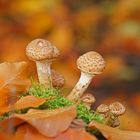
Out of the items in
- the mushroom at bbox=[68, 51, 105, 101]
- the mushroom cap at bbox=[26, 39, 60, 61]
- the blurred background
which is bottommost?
the blurred background

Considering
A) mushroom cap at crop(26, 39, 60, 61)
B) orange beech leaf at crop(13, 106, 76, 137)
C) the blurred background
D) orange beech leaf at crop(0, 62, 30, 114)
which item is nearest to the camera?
orange beech leaf at crop(13, 106, 76, 137)

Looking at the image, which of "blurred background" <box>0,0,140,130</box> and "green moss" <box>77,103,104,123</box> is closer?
"green moss" <box>77,103,104,123</box>

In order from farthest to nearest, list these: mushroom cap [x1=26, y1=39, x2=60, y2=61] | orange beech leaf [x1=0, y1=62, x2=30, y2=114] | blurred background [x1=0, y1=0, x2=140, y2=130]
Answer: blurred background [x1=0, y1=0, x2=140, y2=130] < mushroom cap [x1=26, y1=39, x2=60, y2=61] < orange beech leaf [x1=0, y1=62, x2=30, y2=114]

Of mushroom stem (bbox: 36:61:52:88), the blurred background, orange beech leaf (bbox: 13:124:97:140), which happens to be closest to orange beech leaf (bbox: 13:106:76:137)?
orange beech leaf (bbox: 13:124:97:140)

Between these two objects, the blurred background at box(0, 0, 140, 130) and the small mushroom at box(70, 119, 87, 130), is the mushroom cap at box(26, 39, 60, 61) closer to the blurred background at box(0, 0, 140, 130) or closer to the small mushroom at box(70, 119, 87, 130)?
the small mushroom at box(70, 119, 87, 130)

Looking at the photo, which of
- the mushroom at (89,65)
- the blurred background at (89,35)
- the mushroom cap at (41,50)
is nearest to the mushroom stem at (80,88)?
the mushroom at (89,65)

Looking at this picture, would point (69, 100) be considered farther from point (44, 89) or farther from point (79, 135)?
point (79, 135)

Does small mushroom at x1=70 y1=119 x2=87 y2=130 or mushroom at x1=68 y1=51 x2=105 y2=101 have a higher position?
mushroom at x1=68 y1=51 x2=105 y2=101

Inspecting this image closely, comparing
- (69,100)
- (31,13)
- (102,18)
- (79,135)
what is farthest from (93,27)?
(79,135)
